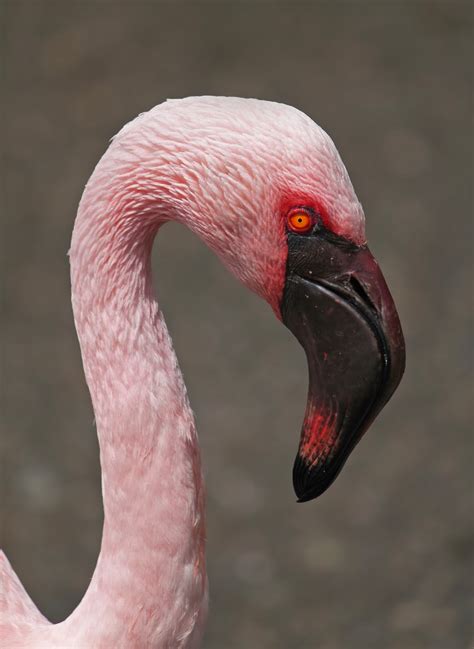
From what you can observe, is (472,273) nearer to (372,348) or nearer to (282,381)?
(282,381)

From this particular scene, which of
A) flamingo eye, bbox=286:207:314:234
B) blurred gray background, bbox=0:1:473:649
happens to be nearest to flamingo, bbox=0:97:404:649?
flamingo eye, bbox=286:207:314:234

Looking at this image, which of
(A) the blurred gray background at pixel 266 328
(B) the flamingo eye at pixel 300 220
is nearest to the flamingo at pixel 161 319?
(B) the flamingo eye at pixel 300 220

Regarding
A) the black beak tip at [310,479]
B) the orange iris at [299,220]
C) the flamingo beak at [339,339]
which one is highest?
the orange iris at [299,220]

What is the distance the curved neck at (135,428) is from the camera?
86.5 inches

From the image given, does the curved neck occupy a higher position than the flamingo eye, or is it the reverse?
the flamingo eye

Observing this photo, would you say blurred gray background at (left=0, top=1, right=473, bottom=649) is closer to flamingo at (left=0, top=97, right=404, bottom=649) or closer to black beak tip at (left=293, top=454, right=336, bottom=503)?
flamingo at (left=0, top=97, right=404, bottom=649)

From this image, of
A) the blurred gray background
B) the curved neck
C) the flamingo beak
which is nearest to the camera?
the flamingo beak

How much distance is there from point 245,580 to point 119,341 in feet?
9.26

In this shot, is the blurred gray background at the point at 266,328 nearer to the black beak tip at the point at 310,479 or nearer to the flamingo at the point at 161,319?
the flamingo at the point at 161,319

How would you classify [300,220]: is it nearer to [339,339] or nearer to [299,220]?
[299,220]

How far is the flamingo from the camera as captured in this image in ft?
6.54

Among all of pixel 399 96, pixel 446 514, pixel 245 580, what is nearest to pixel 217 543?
pixel 245 580

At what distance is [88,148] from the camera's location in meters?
6.84

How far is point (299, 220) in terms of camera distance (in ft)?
6.63
